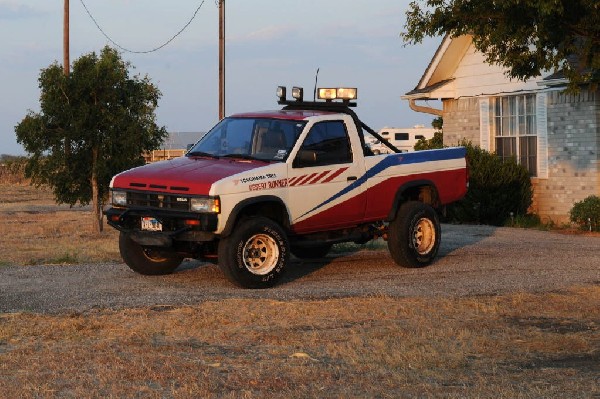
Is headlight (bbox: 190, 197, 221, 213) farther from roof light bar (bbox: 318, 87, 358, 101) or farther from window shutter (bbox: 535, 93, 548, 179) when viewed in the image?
window shutter (bbox: 535, 93, 548, 179)

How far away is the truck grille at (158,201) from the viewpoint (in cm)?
1225

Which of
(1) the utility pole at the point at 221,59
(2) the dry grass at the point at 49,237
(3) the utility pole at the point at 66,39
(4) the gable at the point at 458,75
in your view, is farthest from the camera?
(1) the utility pole at the point at 221,59

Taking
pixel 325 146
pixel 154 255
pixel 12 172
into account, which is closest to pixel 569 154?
pixel 325 146

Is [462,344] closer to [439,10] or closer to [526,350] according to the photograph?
[526,350]

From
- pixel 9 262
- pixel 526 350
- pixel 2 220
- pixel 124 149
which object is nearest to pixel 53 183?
pixel 124 149

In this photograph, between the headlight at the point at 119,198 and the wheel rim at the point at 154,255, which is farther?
the wheel rim at the point at 154,255

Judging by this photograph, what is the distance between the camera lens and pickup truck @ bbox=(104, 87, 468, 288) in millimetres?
12273

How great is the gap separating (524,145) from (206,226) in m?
13.6

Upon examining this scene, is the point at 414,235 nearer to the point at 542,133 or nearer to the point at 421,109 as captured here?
the point at 542,133

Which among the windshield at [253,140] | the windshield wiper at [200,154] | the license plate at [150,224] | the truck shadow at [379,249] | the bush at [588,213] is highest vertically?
the windshield at [253,140]

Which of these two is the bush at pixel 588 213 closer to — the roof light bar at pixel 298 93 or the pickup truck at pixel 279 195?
the pickup truck at pixel 279 195

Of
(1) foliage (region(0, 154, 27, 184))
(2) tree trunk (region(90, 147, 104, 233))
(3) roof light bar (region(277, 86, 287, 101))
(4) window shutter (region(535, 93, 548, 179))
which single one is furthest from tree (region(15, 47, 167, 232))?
(1) foliage (region(0, 154, 27, 184))

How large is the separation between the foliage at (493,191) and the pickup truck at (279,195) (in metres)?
8.33

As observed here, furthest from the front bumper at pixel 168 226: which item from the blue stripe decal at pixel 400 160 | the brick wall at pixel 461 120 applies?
the brick wall at pixel 461 120
